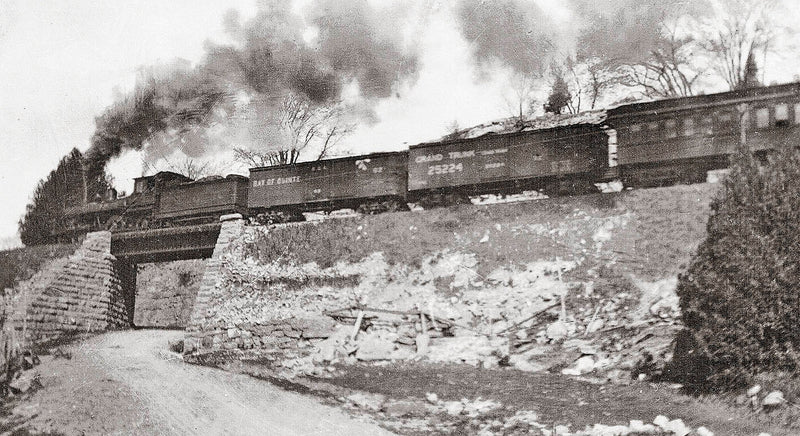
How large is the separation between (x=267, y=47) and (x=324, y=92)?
1657 millimetres

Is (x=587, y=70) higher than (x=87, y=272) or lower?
higher

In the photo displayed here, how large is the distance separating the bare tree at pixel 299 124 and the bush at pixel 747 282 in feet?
24.7

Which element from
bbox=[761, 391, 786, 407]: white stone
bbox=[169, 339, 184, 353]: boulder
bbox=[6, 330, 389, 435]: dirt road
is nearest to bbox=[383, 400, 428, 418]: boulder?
bbox=[6, 330, 389, 435]: dirt road

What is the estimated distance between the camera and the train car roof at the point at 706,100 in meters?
12.2

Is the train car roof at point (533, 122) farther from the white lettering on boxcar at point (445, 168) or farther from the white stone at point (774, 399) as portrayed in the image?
the white stone at point (774, 399)

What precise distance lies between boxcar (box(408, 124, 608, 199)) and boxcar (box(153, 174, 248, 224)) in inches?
227

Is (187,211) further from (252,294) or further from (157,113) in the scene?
(252,294)

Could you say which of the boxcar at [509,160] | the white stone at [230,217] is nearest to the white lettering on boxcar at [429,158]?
the boxcar at [509,160]

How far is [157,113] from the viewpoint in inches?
546

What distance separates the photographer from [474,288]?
10.6 metres

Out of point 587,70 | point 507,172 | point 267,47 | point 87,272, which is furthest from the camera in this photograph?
point 87,272

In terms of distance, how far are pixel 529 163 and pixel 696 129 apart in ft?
→ 12.7

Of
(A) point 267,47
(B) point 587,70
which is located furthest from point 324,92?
(B) point 587,70

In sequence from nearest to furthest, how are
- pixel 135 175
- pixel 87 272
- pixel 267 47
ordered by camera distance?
pixel 267 47 → pixel 87 272 → pixel 135 175
